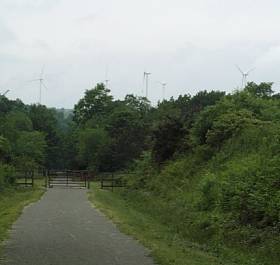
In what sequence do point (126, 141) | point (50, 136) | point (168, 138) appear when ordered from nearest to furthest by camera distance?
1. point (168, 138)
2. point (126, 141)
3. point (50, 136)

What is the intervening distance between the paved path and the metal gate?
3269cm

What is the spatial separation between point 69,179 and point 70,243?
165ft

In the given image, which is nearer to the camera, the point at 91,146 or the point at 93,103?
the point at 91,146

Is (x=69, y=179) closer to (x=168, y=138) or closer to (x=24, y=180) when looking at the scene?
(x=24, y=180)

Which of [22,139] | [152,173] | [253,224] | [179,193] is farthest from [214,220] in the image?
[22,139]

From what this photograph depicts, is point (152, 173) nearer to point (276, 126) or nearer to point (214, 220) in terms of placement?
point (276, 126)

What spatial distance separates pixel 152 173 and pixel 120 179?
10.9 metres

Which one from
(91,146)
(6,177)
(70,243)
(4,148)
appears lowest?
(70,243)

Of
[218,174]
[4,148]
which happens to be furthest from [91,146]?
[218,174]

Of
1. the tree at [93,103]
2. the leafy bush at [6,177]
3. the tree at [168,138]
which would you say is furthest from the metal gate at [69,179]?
the tree at [93,103]

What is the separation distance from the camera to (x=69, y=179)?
6600 centimetres

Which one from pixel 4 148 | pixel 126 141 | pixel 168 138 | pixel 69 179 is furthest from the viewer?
pixel 126 141

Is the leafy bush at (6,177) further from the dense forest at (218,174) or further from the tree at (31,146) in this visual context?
the tree at (31,146)

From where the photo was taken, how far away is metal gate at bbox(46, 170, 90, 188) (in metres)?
57.2
